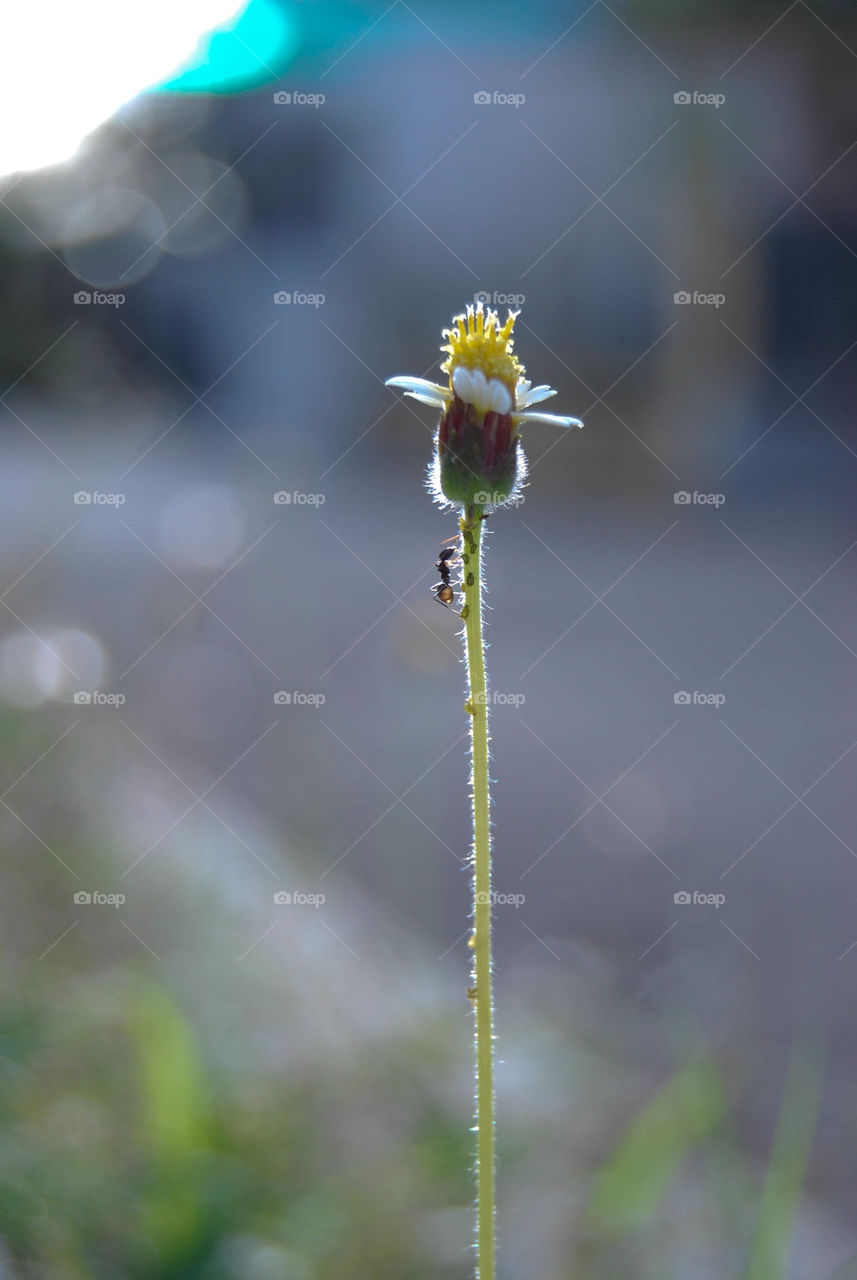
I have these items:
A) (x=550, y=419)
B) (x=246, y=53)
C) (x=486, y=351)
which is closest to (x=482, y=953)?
(x=550, y=419)

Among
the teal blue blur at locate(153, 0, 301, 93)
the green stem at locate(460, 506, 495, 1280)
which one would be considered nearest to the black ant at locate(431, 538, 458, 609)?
the green stem at locate(460, 506, 495, 1280)

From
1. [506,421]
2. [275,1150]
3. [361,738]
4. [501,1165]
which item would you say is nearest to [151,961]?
[275,1150]

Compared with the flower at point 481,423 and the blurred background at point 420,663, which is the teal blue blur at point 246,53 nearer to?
the blurred background at point 420,663

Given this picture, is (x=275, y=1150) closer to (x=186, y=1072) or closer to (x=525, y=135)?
(x=186, y=1072)

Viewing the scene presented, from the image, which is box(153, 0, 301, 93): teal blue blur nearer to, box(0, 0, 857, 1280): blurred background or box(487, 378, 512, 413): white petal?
box(0, 0, 857, 1280): blurred background

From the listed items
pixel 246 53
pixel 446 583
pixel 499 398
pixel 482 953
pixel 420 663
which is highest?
pixel 246 53

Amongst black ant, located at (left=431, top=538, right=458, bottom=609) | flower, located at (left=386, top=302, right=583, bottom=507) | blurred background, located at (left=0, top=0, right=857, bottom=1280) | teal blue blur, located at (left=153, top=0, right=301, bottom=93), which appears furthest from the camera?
teal blue blur, located at (left=153, top=0, right=301, bottom=93)

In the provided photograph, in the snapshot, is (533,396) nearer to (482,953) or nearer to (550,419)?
(550,419)
